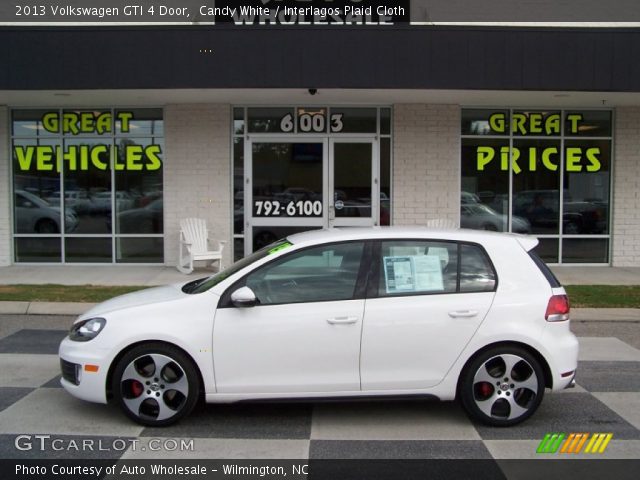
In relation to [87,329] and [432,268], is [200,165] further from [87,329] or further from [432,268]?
[432,268]

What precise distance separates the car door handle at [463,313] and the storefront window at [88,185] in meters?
9.97

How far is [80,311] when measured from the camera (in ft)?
31.6

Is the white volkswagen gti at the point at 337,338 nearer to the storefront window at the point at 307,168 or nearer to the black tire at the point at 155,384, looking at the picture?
the black tire at the point at 155,384

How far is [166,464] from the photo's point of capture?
4.54 metres

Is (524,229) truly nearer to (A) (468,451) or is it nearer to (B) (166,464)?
(A) (468,451)

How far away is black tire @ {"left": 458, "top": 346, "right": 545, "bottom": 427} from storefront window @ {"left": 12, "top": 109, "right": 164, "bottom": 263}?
10.1m

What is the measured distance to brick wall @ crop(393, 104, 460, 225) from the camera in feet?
45.2

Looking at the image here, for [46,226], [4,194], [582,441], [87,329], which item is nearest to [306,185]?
[46,226]

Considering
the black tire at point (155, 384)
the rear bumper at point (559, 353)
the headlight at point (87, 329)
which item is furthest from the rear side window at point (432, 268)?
the headlight at point (87, 329)

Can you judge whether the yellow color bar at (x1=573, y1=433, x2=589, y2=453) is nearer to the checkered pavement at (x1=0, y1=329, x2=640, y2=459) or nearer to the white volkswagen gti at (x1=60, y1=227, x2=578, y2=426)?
the checkered pavement at (x1=0, y1=329, x2=640, y2=459)

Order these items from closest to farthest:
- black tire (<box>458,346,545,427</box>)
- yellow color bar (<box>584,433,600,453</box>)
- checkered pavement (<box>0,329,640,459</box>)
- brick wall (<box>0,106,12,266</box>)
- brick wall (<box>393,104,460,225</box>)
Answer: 1. checkered pavement (<box>0,329,640,459</box>)
2. yellow color bar (<box>584,433,600,453</box>)
3. black tire (<box>458,346,545,427</box>)
4. brick wall (<box>393,104,460,225</box>)
5. brick wall (<box>0,106,12,266</box>)

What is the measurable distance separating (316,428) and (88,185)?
10405mm

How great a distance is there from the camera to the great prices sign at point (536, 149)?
14.1 m

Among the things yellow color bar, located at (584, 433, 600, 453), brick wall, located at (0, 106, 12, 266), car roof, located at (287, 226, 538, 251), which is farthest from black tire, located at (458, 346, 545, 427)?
brick wall, located at (0, 106, 12, 266)
